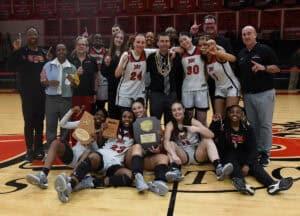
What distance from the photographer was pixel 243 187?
11.9ft

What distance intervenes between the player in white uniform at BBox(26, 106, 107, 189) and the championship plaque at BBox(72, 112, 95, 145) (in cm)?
9

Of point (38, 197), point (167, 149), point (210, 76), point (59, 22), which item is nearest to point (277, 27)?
Result: point (59, 22)

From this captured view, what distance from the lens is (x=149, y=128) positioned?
4.27m

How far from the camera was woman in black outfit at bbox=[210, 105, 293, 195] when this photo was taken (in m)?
4.02

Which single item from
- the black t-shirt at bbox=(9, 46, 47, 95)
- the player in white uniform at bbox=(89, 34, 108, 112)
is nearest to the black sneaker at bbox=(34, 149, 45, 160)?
the black t-shirt at bbox=(9, 46, 47, 95)

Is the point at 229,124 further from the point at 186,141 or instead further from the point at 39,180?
the point at 39,180

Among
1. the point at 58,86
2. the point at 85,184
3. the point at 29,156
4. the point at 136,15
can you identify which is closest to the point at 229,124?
the point at 85,184

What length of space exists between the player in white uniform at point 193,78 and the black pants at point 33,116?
6.32ft

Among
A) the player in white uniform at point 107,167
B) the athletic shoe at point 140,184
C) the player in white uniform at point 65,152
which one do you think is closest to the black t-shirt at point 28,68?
the player in white uniform at point 65,152

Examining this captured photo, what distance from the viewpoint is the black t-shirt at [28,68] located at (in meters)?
4.82

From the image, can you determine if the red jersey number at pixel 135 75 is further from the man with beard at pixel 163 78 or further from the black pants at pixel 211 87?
the black pants at pixel 211 87

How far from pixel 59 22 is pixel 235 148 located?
12738mm

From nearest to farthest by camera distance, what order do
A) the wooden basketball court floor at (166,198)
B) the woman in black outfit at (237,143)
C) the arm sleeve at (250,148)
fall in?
the wooden basketball court floor at (166,198), the woman in black outfit at (237,143), the arm sleeve at (250,148)

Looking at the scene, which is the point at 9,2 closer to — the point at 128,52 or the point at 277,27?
the point at 277,27
